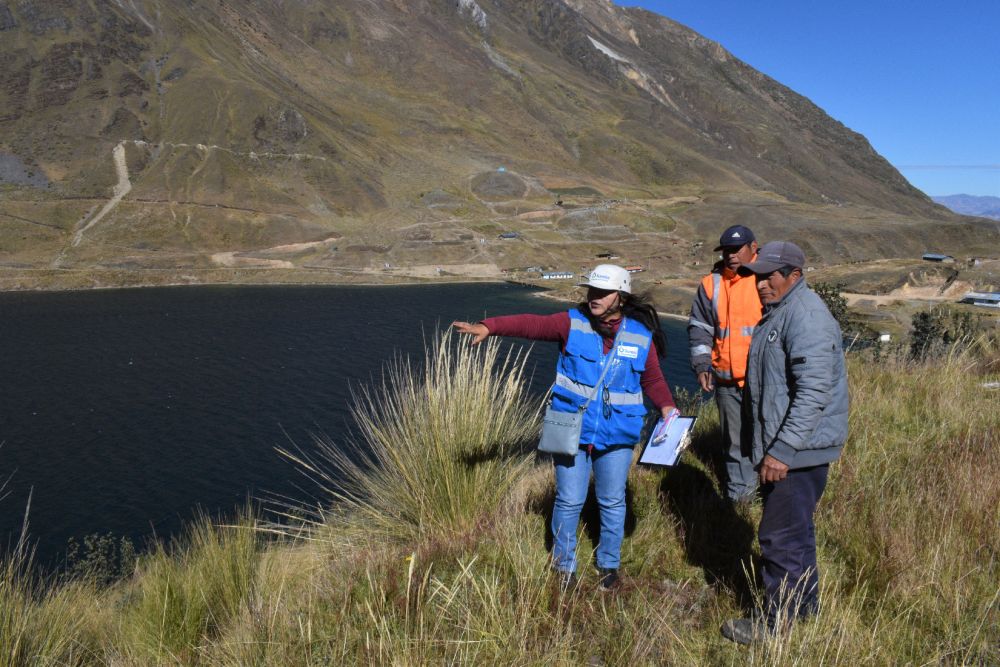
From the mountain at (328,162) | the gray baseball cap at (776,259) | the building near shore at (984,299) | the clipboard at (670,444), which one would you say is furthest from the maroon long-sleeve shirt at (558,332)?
the mountain at (328,162)

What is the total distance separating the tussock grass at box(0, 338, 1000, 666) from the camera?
2.18 m

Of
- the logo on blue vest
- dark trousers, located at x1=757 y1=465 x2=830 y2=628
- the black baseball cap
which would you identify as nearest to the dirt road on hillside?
the black baseball cap

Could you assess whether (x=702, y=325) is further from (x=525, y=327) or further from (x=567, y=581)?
(x=567, y=581)

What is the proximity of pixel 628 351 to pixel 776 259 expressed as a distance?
0.77 m

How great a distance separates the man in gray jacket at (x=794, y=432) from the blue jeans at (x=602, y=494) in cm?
62

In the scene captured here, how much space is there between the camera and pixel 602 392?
9.46ft

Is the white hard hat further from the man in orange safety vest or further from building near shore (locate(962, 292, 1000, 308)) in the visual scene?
A: building near shore (locate(962, 292, 1000, 308))

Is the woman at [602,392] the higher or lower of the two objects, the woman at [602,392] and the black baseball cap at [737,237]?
the lower

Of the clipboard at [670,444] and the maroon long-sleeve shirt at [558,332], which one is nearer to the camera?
the clipboard at [670,444]

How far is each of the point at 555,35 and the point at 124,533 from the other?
679ft

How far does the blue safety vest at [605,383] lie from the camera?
2.87 meters

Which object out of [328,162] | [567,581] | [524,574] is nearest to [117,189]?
[328,162]

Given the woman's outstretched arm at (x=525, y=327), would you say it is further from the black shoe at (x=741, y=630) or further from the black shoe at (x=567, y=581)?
the black shoe at (x=741, y=630)

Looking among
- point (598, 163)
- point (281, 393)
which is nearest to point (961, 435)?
point (281, 393)
